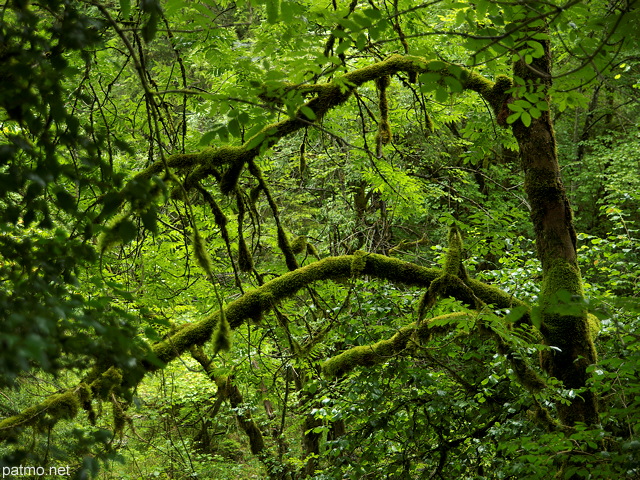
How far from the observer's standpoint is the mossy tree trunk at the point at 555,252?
3.82 meters

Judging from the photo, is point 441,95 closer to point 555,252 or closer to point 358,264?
point 358,264

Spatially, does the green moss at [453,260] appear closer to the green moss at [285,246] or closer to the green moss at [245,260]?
the green moss at [285,246]

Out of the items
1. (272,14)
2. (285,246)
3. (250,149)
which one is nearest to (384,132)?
(285,246)

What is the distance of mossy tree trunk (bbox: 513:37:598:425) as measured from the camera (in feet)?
12.5

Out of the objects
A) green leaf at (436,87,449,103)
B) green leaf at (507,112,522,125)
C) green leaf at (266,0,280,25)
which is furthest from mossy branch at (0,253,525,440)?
green leaf at (266,0,280,25)

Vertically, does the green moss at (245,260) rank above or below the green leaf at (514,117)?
below

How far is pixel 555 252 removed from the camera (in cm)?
394

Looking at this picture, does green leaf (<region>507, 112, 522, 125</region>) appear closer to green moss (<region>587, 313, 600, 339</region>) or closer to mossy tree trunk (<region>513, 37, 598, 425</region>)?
mossy tree trunk (<region>513, 37, 598, 425</region>)

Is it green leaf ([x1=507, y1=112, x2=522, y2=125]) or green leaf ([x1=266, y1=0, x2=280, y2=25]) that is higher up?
green leaf ([x1=266, y1=0, x2=280, y2=25])

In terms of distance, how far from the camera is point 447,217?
190 inches

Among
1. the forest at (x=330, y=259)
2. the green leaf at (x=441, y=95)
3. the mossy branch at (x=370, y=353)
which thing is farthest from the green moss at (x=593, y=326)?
the green leaf at (x=441, y=95)

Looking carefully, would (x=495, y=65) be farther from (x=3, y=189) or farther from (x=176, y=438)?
(x=176, y=438)

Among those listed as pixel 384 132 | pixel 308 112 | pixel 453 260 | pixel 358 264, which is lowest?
pixel 308 112

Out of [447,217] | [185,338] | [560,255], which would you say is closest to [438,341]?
[447,217]
